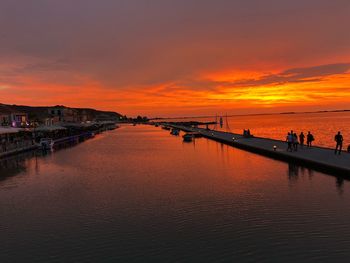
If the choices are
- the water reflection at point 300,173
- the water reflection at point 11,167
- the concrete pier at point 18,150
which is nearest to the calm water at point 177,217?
the water reflection at point 300,173

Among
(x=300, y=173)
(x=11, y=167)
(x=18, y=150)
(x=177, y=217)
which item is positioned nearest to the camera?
(x=177, y=217)

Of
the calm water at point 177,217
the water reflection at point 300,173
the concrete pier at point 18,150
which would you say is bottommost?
the calm water at point 177,217

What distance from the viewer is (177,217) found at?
45.5ft

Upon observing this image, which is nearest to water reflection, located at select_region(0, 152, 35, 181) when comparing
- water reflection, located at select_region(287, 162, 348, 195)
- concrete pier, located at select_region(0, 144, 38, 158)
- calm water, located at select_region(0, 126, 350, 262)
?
concrete pier, located at select_region(0, 144, 38, 158)

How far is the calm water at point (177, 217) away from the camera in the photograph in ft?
34.1

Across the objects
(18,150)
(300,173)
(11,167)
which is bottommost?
(300,173)

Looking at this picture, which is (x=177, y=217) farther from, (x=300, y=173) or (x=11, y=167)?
(x=11, y=167)

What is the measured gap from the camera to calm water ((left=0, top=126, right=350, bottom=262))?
10.4 meters

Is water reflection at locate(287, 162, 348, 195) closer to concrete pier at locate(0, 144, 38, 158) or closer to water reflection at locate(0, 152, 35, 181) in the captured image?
water reflection at locate(0, 152, 35, 181)

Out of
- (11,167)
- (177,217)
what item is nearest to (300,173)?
(177,217)

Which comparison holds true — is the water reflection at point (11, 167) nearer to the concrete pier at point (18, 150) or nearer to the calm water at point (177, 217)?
the concrete pier at point (18, 150)

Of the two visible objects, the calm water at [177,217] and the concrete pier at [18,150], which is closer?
the calm water at [177,217]

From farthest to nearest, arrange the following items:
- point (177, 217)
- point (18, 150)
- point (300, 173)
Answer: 1. point (18, 150)
2. point (300, 173)
3. point (177, 217)

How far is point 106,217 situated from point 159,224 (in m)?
2.32
